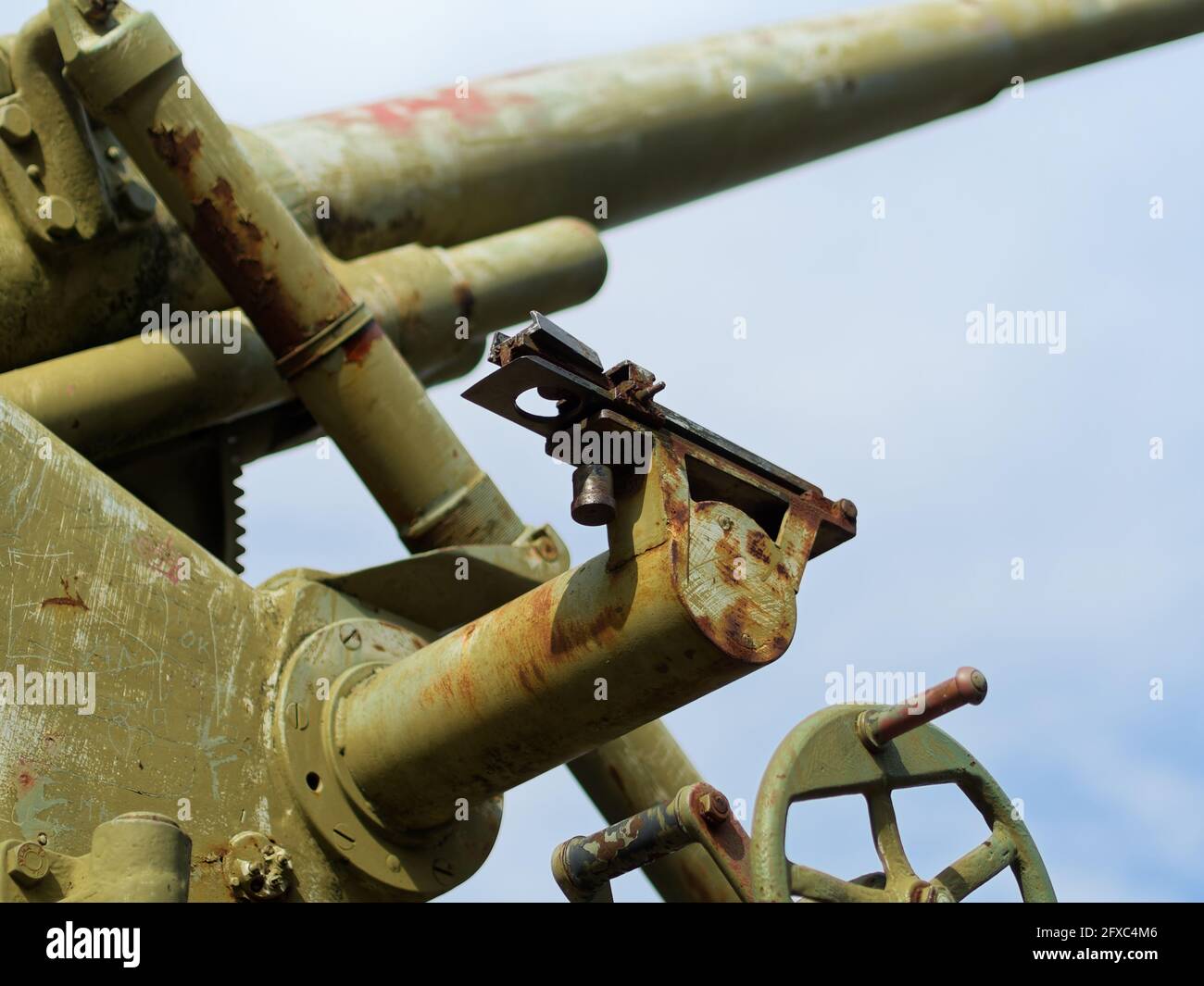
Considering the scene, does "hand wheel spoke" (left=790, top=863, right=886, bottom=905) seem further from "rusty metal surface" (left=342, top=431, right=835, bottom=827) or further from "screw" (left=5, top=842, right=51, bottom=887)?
"screw" (left=5, top=842, right=51, bottom=887)

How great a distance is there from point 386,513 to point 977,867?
157cm

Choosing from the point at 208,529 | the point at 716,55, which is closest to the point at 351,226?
the point at 208,529

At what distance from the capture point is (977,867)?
13.9 feet

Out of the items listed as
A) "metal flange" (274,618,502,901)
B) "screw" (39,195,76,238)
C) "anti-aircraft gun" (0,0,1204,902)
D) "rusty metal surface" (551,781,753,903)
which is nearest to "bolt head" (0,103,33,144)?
"anti-aircraft gun" (0,0,1204,902)

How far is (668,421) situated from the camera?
11.6 ft

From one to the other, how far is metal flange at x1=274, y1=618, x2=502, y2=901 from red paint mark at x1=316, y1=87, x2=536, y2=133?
1.91 metres

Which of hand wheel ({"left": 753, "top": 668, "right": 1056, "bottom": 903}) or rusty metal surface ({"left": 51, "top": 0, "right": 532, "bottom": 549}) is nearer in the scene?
hand wheel ({"left": 753, "top": 668, "right": 1056, "bottom": 903})

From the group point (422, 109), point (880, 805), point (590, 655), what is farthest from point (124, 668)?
point (422, 109)

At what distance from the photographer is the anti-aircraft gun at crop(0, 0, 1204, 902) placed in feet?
11.6

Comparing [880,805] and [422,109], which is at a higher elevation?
[422,109]

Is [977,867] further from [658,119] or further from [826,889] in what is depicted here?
[658,119]

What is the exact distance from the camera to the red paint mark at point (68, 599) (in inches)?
147

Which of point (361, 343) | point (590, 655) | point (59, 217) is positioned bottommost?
point (590, 655)

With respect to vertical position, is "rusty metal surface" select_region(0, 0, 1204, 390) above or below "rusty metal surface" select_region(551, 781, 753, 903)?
above
